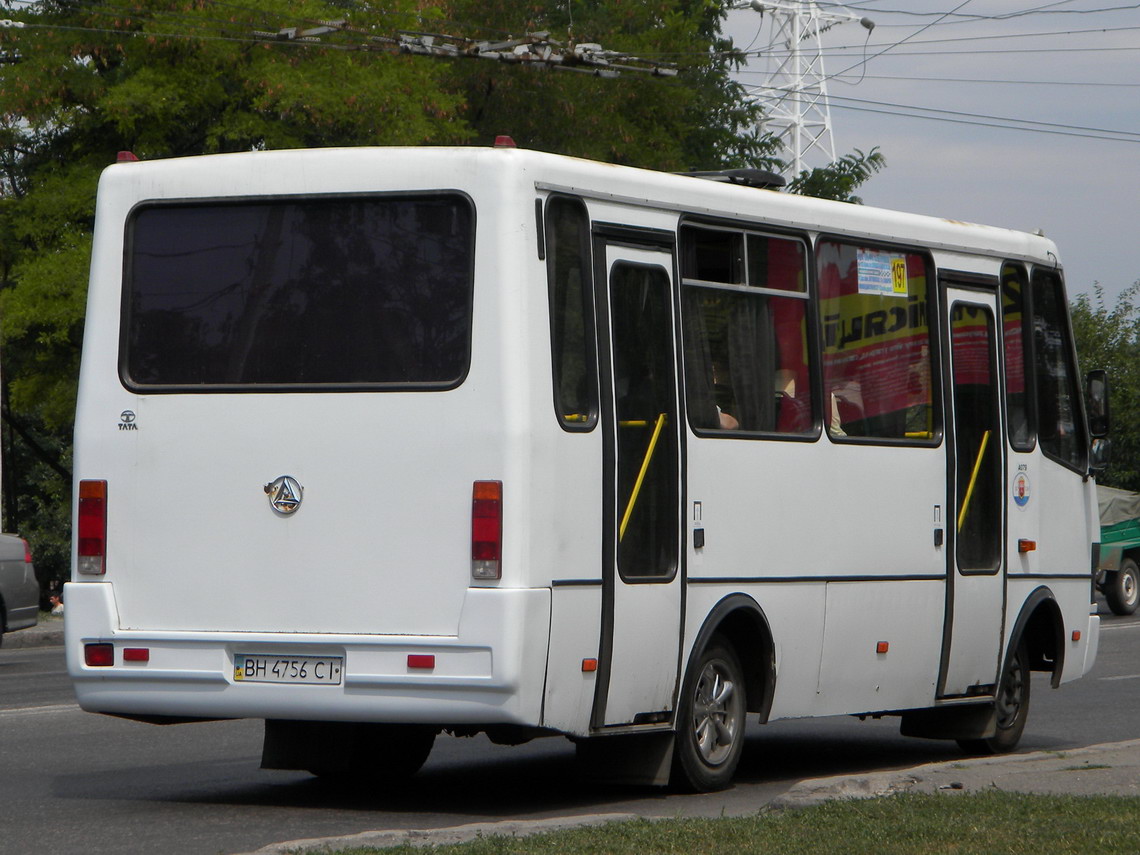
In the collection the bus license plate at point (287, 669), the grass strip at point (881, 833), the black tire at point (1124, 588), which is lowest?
the grass strip at point (881, 833)

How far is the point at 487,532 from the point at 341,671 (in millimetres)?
892

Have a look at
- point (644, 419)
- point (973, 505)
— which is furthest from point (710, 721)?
point (973, 505)

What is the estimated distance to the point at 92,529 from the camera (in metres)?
9.04

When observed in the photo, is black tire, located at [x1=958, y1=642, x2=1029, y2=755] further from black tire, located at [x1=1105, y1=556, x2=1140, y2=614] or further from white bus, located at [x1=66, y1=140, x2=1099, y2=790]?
black tire, located at [x1=1105, y1=556, x2=1140, y2=614]

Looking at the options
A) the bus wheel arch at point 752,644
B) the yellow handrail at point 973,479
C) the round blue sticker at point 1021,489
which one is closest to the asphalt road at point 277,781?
the bus wheel arch at point 752,644

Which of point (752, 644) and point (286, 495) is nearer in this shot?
point (286, 495)

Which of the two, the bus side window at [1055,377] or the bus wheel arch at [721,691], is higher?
the bus side window at [1055,377]

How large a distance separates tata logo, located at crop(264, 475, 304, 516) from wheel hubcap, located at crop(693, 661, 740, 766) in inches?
85.2

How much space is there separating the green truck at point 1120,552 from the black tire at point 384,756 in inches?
812

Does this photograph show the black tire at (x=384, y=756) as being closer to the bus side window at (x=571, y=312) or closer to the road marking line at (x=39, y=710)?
the bus side window at (x=571, y=312)

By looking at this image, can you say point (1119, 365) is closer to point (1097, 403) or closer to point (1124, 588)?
point (1124, 588)

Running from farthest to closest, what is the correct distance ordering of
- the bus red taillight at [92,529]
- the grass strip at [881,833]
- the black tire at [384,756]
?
the black tire at [384,756], the bus red taillight at [92,529], the grass strip at [881,833]

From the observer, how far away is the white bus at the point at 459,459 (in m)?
8.43

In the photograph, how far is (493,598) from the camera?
27.1 feet
